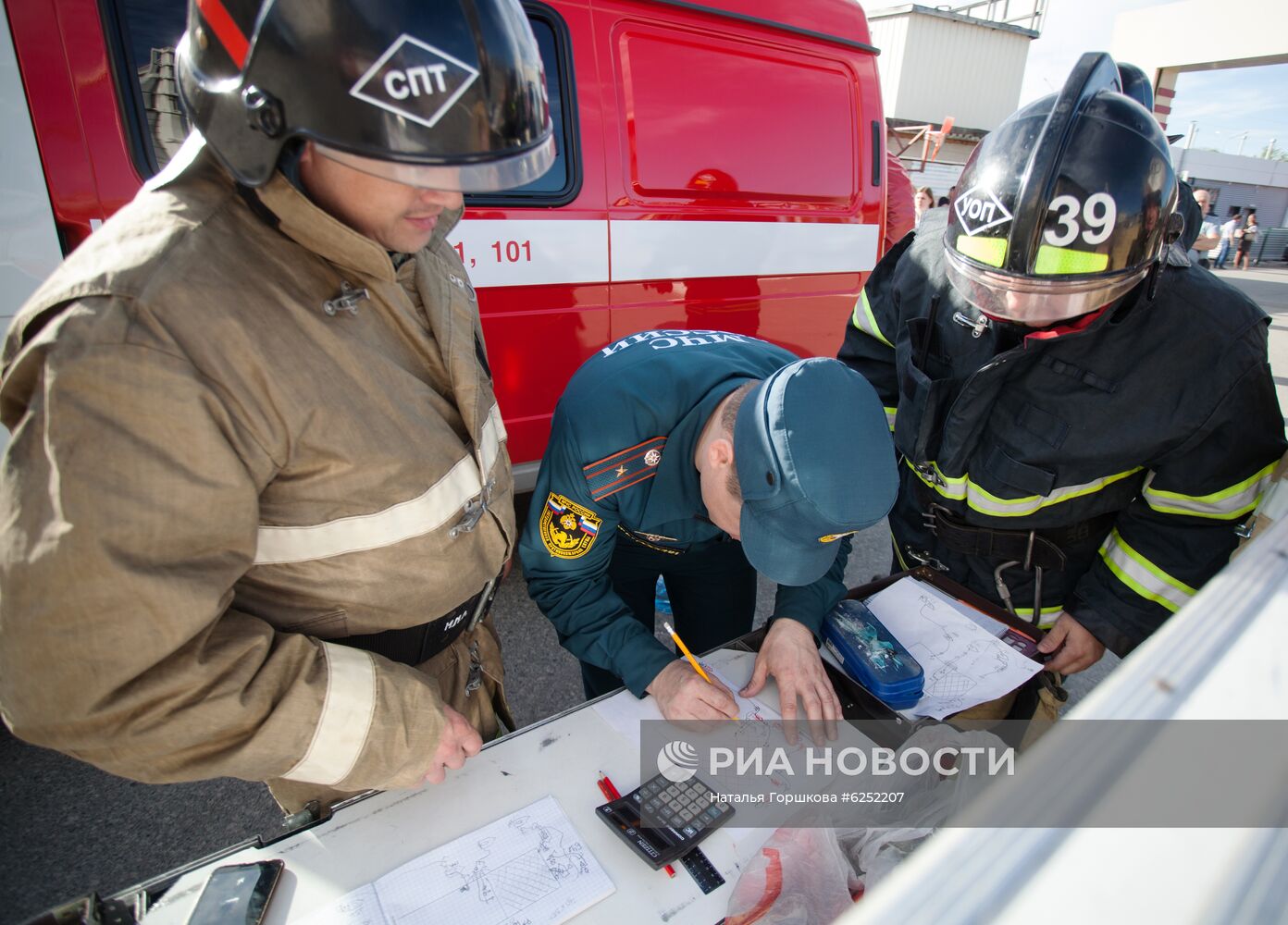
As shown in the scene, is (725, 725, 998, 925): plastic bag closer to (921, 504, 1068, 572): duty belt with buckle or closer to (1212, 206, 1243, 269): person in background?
(921, 504, 1068, 572): duty belt with buckle

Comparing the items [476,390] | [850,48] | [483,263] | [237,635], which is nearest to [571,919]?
[237,635]

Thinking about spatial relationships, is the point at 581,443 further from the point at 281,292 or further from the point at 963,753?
the point at 963,753

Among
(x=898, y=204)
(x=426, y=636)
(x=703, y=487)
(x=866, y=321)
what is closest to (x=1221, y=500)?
(x=866, y=321)

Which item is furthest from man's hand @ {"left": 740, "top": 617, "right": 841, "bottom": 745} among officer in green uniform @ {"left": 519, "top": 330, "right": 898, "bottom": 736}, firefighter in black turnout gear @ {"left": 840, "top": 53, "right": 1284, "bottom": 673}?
firefighter in black turnout gear @ {"left": 840, "top": 53, "right": 1284, "bottom": 673}

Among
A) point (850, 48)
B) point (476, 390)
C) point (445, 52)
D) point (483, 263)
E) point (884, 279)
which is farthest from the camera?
point (850, 48)

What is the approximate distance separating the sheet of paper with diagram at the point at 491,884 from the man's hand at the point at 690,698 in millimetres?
301

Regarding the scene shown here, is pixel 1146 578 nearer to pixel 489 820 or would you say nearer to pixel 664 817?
pixel 664 817

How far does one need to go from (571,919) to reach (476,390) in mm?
718

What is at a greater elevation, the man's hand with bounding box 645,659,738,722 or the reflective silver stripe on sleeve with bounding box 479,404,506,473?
the reflective silver stripe on sleeve with bounding box 479,404,506,473

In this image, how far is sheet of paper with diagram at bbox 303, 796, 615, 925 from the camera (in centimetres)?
85

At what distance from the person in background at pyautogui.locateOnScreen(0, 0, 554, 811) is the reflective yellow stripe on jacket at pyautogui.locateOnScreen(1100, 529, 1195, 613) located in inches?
54.6

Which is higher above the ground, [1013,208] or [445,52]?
[445,52]

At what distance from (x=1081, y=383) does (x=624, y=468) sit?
96 centimetres

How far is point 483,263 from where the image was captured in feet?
7.35
